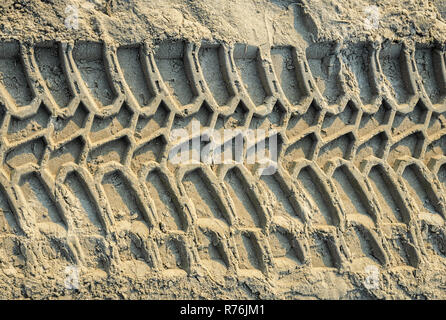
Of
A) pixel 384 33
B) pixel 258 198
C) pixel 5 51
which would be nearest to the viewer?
pixel 5 51

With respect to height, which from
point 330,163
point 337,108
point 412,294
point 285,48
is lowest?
point 412,294

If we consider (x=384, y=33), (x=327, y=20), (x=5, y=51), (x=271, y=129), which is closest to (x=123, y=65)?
(x=5, y=51)

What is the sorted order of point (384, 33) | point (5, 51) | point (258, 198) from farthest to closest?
point (384, 33)
point (258, 198)
point (5, 51)

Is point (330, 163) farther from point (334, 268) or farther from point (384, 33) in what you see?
point (384, 33)

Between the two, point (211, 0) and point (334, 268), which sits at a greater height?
point (211, 0)

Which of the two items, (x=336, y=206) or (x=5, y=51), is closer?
(x=5, y=51)

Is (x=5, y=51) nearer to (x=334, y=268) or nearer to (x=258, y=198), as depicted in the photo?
(x=258, y=198)
